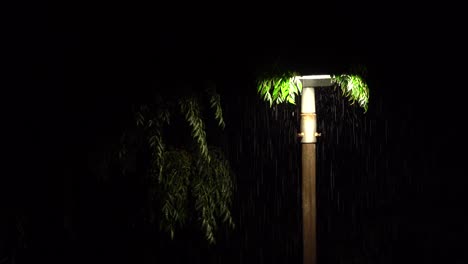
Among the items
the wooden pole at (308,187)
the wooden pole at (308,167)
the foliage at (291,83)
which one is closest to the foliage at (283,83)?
the foliage at (291,83)

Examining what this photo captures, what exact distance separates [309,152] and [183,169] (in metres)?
1.36

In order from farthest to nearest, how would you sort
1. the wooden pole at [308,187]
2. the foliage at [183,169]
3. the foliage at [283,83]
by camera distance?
the foliage at [183,169] < the wooden pole at [308,187] < the foliage at [283,83]

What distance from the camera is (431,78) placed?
1098cm

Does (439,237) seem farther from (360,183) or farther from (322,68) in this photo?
(322,68)

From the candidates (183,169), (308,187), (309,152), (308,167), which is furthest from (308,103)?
(183,169)

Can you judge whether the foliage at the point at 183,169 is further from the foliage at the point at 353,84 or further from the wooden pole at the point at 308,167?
the foliage at the point at 353,84

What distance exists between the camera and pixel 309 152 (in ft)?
16.4

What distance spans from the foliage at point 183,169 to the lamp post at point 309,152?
92cm

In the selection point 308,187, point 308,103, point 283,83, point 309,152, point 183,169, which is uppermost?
point 283,83

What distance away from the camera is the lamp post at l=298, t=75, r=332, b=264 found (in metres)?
4.89

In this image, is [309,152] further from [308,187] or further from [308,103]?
[308,103]

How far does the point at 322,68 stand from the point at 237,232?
21.3 feet

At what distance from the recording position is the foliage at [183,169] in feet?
16.9

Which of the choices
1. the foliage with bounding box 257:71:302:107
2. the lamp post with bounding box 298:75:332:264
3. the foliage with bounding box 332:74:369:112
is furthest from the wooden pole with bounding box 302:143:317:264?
the foliage with bounding box 332:74:369:112
